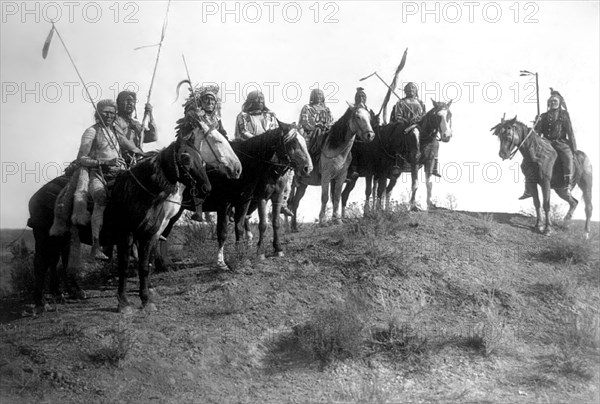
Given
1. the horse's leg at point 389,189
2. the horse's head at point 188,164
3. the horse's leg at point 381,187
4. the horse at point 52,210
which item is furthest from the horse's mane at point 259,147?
the horse's leg at point 389,189

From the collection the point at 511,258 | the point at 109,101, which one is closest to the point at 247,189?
the point at 109,101

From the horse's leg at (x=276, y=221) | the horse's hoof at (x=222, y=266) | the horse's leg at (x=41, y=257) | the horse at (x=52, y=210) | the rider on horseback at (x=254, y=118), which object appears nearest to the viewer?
the horse at (x=52, y=210)

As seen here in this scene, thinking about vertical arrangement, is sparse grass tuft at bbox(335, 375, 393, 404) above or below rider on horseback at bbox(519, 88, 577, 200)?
below

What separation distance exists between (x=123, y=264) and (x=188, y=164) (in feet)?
6.11

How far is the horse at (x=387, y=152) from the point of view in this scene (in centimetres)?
1578

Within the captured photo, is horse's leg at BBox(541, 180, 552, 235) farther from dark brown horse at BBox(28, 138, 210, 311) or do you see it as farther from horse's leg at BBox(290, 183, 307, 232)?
dark brown horse at BBox(28, 138, 210, 311)

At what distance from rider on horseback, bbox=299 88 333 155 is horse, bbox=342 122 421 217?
99 cm

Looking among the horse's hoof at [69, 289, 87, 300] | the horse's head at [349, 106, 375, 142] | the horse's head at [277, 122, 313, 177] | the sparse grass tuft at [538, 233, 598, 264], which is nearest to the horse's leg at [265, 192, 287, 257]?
the horse's head at [277, 122, 313, 177]

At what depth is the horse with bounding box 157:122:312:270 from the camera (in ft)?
41.6

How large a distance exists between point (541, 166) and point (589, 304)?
412 centimetres

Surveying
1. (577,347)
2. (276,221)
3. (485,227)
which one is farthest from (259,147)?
(577,347)

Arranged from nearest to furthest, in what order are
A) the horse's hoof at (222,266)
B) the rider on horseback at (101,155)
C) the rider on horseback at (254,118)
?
the rider on horseback at (101,155) < the horse's hoof at (222,266) < the rider on horseback at (254,118)

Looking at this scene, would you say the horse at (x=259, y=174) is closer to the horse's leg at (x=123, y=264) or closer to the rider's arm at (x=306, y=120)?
the horse's leg at (x=123, y=264)

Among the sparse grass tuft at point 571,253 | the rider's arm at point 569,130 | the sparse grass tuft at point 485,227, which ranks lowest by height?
the sparse grass tuft at point 571,253
